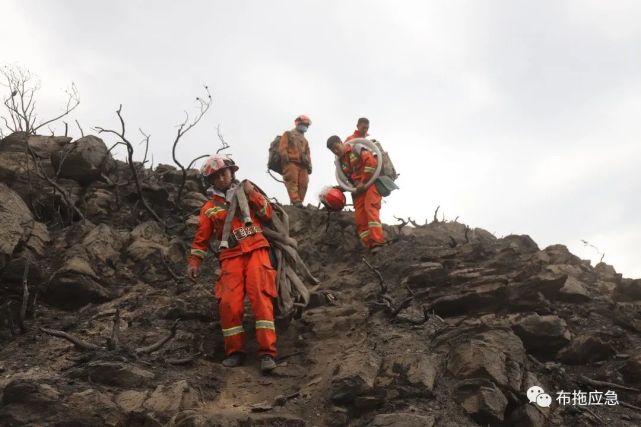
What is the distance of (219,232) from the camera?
6.11 m

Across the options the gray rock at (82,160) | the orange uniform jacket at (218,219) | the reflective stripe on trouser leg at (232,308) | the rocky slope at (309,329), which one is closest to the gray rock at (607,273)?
the rocky slope at (309,329)

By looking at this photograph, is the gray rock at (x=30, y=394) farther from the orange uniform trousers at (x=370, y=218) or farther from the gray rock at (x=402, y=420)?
the orange uniform trousers at (x=370, y=218)

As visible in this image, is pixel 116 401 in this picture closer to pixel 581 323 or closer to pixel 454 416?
pixel 454 416

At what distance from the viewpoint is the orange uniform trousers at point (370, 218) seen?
26.6 ft

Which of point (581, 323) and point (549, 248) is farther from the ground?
point (549, 248)

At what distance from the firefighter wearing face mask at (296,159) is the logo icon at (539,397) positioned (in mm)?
6104

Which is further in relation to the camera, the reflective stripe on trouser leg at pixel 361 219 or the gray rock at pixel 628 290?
the reflective stripe on trouser leg at pixel 361 219

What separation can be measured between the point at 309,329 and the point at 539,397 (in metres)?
2.42

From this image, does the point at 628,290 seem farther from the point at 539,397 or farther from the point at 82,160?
the point at 82,160

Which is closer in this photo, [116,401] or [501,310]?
[116,401]

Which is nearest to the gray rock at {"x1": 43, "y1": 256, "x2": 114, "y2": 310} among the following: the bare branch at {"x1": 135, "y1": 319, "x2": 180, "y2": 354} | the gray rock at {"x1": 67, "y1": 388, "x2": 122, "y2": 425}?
the bare branch at {"x1": 135, "y1": 319, "x2": 180, "y2": 354}

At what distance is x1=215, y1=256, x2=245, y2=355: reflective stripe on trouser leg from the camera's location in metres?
5.37

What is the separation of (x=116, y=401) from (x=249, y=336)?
1.95 meters

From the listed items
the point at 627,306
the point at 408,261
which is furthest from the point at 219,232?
the point at 627,306
